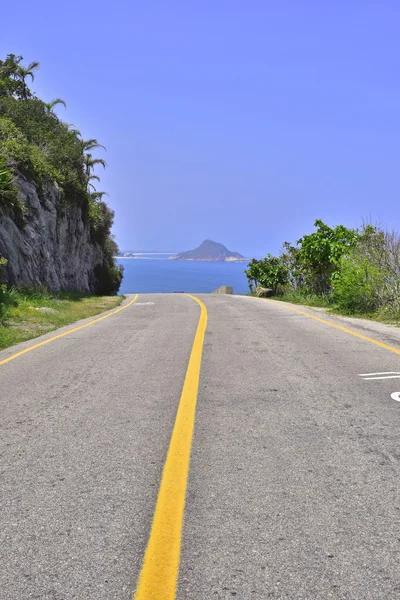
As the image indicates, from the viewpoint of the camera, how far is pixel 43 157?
27.8 metres

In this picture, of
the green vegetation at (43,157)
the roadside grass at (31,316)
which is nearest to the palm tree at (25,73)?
the green vegetation at (43,157)

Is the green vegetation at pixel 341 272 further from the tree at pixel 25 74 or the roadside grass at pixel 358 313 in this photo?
the tree at pixel 25 74

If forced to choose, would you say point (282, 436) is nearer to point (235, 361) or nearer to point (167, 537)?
point (167, 537)

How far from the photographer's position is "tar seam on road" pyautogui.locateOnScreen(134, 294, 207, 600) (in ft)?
8.39

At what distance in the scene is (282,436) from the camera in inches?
181

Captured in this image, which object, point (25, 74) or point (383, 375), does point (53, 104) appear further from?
point (383, 375)

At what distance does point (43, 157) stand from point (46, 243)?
535cm

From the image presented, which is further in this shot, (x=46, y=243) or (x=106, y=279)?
(x=106, y=279)


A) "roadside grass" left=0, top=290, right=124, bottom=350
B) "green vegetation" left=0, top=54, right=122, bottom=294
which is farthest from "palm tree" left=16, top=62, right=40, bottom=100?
"roadside grass" left=0, top=290, right=124, bottom=350

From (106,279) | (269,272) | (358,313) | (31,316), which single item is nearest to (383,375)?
(358,313)

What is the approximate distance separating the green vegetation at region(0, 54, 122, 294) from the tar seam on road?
606 inches

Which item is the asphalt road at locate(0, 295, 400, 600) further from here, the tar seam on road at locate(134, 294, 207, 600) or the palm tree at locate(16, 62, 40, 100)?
the palm tree at locate(16, 62, 40, 100)

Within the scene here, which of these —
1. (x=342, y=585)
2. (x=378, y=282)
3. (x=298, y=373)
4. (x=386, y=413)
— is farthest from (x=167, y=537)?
(x=378, y=282)

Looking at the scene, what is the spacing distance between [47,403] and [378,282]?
1251 cm
